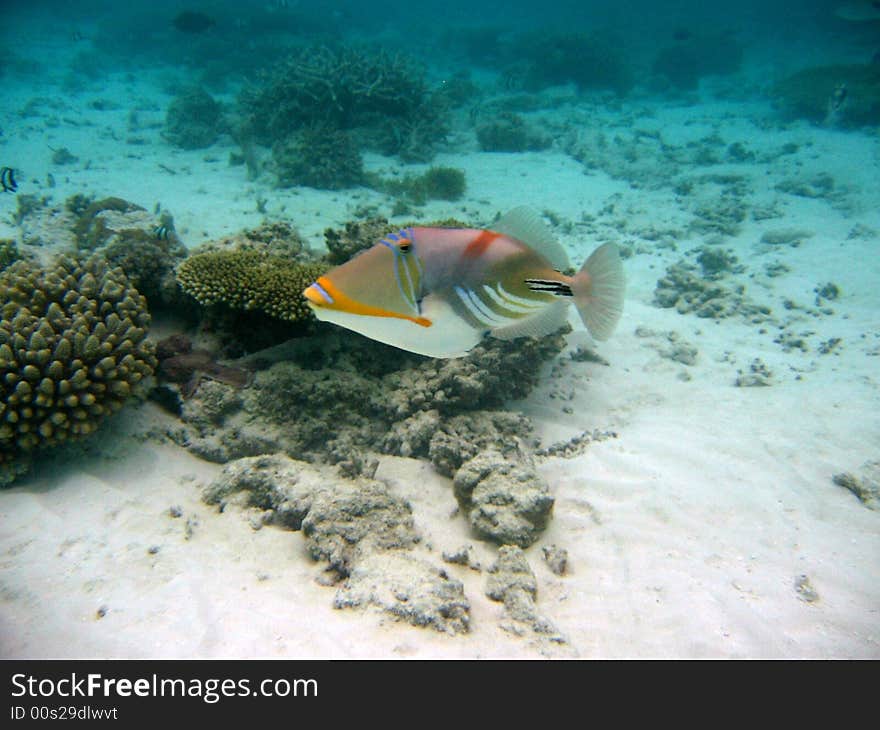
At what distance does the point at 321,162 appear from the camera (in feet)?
43.3

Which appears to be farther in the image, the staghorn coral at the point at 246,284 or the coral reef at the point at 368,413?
the staghorn coral at the point at 246,284

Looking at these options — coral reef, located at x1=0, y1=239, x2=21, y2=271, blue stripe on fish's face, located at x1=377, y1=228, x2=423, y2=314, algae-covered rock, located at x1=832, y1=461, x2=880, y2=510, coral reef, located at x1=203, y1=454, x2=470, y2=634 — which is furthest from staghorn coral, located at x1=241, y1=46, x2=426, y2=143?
blue stripe on fish's face, located at x1=377, y1=228, x2=423, y2=314

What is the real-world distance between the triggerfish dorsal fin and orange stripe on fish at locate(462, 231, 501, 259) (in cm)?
16

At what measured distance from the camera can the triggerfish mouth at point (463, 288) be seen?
4.02ft

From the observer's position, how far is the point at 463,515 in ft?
12.6

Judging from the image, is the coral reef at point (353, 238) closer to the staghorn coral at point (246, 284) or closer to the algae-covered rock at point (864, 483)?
the staghorn coral at point (246, 284)

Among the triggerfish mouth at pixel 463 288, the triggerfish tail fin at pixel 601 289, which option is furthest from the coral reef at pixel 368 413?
the triggerfish mouth at pixel 463 288

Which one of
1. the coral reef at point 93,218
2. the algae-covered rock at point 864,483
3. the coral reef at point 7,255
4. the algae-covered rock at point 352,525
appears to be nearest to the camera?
the algae-covered rock at point 352,525

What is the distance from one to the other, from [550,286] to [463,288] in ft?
1.01

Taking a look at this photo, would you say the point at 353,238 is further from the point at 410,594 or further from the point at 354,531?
the point at 410,594

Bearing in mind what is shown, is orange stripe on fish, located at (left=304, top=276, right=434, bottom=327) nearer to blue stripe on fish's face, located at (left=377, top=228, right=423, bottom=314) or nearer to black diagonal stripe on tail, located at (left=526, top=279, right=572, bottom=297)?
blue stripe on fish's face, located at (left=377, top=228, right=423, bottom=314)

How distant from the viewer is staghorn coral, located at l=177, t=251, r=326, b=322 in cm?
425

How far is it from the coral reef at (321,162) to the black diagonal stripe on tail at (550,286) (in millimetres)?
12912
